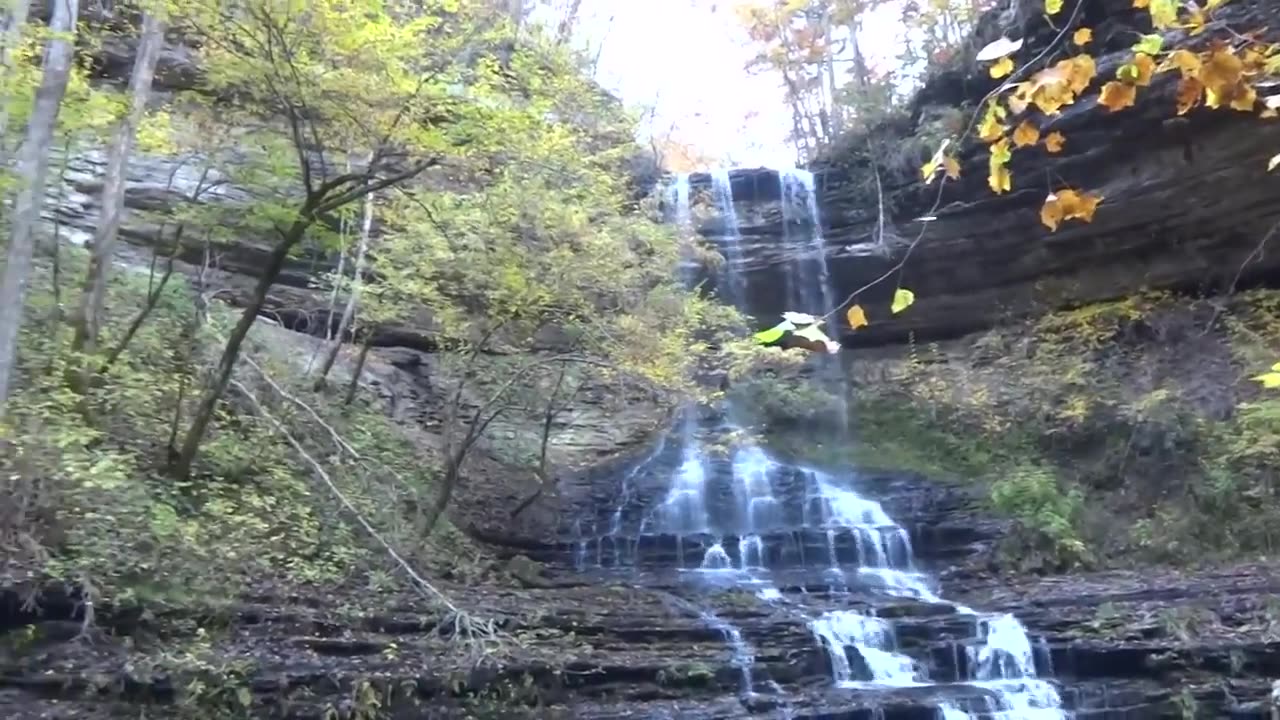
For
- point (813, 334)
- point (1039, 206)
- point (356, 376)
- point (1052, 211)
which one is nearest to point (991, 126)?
point (1052, 211)

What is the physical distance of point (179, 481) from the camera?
978 centimetres

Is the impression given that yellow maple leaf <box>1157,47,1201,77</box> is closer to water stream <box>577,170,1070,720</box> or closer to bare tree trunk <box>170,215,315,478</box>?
bare tree trunk <box>170,215,315,478</box>

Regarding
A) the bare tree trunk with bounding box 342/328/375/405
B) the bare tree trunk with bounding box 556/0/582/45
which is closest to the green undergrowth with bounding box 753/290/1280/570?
the bare tree trunk with bounding box 342/328/375/405

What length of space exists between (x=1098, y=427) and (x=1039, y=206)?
13.6 feet

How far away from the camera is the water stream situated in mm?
10250

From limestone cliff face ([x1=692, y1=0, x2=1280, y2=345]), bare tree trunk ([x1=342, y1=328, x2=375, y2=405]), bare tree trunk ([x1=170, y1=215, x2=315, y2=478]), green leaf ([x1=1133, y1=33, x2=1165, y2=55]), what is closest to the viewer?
green leaf ([x1=1133, y1=33, x2=1165, y2=55])

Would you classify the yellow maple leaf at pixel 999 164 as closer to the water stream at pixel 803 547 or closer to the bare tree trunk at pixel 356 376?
the water stream at pixel 803 547

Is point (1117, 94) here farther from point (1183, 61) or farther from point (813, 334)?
point (813, 334)

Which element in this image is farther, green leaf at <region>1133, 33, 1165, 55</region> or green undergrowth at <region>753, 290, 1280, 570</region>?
green undergrowth at <region>753, 290, 1280, 570</region>

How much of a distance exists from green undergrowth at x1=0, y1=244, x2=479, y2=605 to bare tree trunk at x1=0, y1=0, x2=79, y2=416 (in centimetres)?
86

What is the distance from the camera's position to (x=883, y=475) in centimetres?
1678

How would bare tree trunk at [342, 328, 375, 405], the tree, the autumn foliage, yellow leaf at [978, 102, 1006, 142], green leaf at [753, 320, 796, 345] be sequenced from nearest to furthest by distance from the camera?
green leaf at [753, 320, 796, 345] < the autumn foliage < yellow leaf at [978, 102, 1006, 142] < the tree < bare tree trunk at [342, 328, 375, 405]

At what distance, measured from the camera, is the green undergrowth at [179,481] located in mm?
8070

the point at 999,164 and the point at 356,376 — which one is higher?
the point at 356,376
